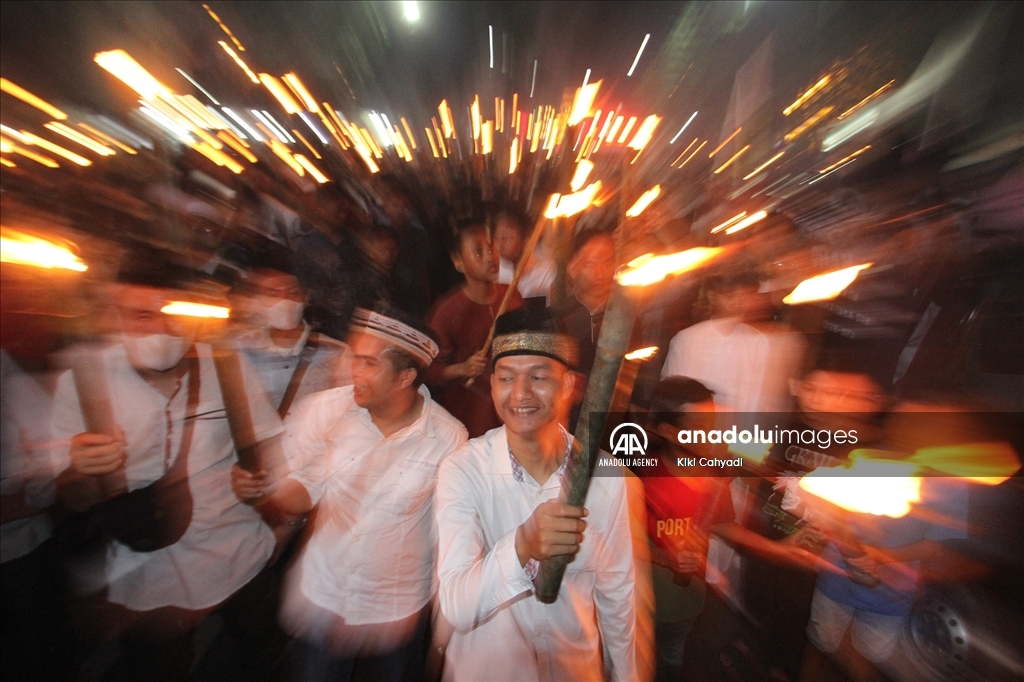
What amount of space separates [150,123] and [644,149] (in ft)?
17.8

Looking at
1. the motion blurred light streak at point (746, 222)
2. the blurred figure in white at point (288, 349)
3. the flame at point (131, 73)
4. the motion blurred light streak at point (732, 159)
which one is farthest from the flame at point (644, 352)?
the flame at point (131, 73)

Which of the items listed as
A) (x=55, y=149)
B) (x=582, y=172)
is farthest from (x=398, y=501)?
(x=55, y=149)

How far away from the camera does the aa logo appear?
2.10 m

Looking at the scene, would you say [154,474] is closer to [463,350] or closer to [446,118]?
[463,350]

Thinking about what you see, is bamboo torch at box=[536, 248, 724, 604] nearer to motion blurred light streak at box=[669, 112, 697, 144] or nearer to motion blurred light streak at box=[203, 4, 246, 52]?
motion blurred light streak at box=[669, 112, 697, 144]

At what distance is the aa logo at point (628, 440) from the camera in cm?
210

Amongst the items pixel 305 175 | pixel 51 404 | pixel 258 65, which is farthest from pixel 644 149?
pixel 51 404

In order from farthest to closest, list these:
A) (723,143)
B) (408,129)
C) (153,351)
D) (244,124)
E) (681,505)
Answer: (408,129), (244,124), (723,143), (681,505), (153,351)

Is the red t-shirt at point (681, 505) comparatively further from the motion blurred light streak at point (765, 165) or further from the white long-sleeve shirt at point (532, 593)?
the motion blurred light streak at point (765, 165)

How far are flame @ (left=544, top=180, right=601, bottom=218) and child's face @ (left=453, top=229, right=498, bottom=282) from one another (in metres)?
0.57

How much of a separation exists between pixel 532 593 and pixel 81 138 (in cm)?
548

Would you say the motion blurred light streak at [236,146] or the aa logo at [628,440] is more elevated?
the motion blurred light streak at [236,146]

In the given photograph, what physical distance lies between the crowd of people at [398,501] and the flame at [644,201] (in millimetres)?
1238

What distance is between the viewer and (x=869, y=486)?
2172 millimetres
